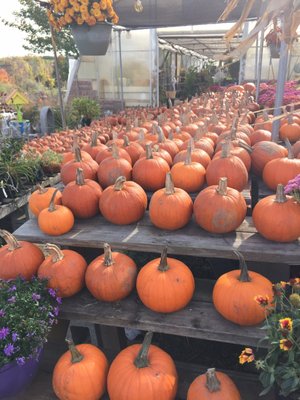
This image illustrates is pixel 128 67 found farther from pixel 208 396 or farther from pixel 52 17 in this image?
pixel 208 396

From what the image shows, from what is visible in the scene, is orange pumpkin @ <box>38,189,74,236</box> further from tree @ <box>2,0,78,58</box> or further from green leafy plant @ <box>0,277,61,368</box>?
tree @ <box>2,0,78,58</box>

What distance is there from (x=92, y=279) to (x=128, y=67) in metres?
10.1

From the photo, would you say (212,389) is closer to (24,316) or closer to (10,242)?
(24,316)

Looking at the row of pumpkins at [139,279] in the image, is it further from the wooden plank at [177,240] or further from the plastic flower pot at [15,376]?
the plastic flower pot at [15,376]

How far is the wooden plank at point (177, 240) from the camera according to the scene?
1.64 meters

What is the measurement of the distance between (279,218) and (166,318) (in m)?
0.73

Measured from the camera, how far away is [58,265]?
176cm

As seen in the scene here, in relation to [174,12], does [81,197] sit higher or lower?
lower

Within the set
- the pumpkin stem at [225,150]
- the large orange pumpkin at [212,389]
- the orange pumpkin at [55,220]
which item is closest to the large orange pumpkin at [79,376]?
the large orange pumpkin at [212,389]

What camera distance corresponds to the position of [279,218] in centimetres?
160

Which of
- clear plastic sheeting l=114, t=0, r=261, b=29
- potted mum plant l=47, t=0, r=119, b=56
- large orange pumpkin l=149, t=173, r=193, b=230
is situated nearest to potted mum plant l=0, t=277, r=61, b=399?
large orange pumpkin l=149, t=173, r=193, b=230

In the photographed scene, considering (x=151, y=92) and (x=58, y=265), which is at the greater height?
(x=151, y=92)

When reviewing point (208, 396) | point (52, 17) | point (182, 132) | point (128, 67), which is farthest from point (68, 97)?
point (208, 396)

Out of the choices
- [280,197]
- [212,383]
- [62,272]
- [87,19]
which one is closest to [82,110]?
[87,19]
